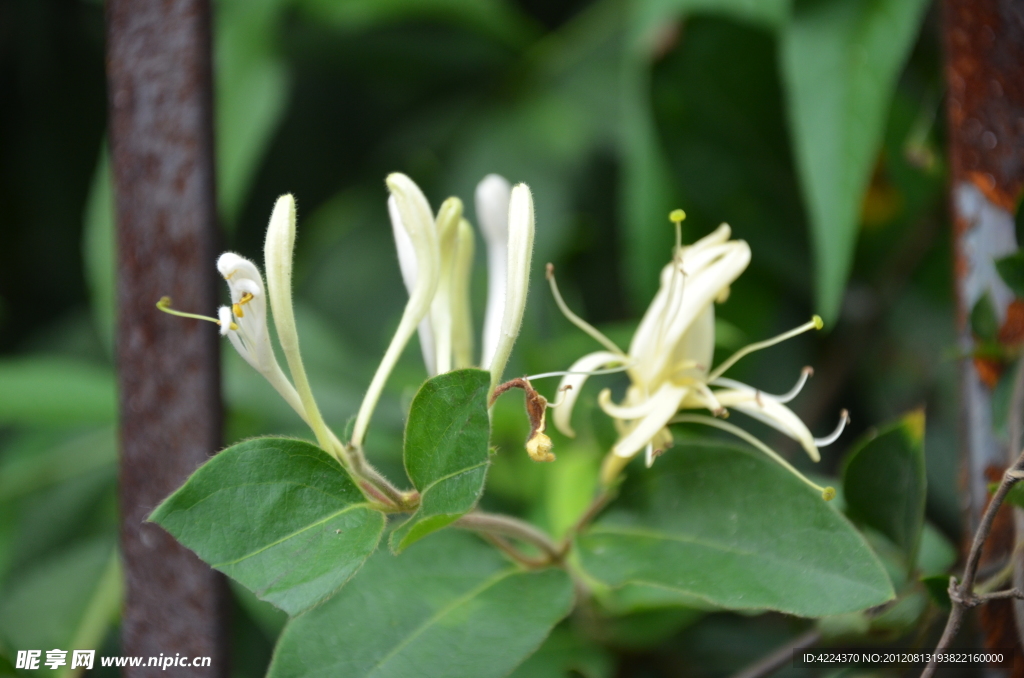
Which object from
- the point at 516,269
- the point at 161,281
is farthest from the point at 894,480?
the point at 161,281

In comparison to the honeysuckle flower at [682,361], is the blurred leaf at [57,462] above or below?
below

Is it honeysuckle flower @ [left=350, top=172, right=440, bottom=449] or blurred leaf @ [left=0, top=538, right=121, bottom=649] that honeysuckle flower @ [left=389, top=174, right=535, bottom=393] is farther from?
blurred leaf @ [left=0, top=538, right=121, bottom=649]

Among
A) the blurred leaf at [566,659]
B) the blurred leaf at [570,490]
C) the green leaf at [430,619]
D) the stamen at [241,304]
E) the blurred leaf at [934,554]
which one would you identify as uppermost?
the stamen at [241,304]

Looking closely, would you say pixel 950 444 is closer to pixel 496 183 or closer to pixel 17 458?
pixel 496 183

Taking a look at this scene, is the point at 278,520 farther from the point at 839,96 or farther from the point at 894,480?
the point at 839,96

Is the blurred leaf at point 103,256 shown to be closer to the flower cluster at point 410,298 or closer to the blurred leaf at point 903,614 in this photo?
the flower cluster at point 410,298

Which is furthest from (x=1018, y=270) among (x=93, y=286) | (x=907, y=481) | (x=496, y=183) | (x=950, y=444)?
(x=93, y=286)

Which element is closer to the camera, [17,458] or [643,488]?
[643,488]

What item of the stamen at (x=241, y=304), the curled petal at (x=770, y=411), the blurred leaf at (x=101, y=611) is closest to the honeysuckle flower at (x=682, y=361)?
the curled petal at (x=770, y=411)
